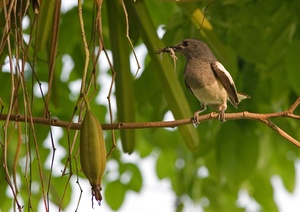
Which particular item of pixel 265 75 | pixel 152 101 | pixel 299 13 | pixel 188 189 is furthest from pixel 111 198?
pixel 299 13

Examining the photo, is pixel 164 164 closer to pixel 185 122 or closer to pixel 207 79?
pixel 207 79

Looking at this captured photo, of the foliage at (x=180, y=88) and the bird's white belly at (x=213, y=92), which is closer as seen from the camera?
the bird's white belly at (x=213, y=92)

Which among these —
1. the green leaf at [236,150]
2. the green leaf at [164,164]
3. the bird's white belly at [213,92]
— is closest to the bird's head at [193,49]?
the bird's white belly at [213,92]

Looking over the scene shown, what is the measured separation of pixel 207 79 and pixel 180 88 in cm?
13

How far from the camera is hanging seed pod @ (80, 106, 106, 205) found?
4.45 ft

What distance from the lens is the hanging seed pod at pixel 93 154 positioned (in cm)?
136

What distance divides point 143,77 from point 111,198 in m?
0.94

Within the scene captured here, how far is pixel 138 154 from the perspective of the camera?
448 centimetres

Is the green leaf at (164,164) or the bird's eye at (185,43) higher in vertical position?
the green leaf at (164,164)

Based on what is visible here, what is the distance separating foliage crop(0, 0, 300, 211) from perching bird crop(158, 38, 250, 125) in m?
0.08

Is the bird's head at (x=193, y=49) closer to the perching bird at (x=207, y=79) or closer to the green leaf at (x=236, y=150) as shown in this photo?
the perching bird at (x=207, y=79)

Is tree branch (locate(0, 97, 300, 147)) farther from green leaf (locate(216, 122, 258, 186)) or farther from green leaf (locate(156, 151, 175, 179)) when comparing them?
green leaf (locate(156, 151, 175, 179))

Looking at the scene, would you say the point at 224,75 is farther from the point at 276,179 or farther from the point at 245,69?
the point at 276,179

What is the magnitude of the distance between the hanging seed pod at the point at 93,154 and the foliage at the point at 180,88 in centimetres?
63
